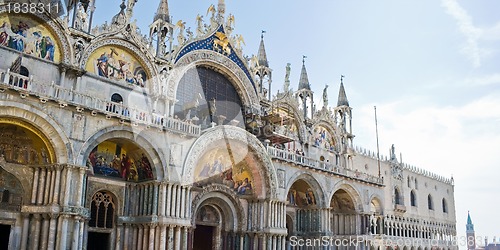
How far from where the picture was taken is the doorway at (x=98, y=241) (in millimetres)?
23344

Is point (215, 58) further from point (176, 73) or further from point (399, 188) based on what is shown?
point (399, 188)

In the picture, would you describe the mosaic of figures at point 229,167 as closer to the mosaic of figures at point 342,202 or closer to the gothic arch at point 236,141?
the gothic arch at point 236,141

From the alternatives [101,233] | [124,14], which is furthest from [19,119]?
[124,14]

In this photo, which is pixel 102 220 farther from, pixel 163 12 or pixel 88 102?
pixel 163 12

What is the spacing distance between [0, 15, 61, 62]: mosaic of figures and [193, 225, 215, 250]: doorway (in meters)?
12.1

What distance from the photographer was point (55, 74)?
22688mm

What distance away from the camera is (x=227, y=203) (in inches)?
1105

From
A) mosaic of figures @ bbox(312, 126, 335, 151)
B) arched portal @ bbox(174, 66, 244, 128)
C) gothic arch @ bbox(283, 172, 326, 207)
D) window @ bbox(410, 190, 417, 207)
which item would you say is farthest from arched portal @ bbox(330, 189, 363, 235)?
window @ bbox(410, 190, 417, 207)

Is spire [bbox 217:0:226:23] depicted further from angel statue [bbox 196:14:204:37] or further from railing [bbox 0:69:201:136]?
railing [bbox 0:69:201:136]

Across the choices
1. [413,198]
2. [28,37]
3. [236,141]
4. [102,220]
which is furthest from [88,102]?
[413,198]

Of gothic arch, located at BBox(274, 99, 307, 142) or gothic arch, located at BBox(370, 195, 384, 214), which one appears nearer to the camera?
gothic arch, located at BBox(274, 99, 307, 142)

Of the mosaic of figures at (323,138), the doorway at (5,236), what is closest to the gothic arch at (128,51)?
the doorway at (5,236)

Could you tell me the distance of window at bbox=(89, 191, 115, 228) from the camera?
23.2 m

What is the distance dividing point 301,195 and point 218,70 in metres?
10.5
